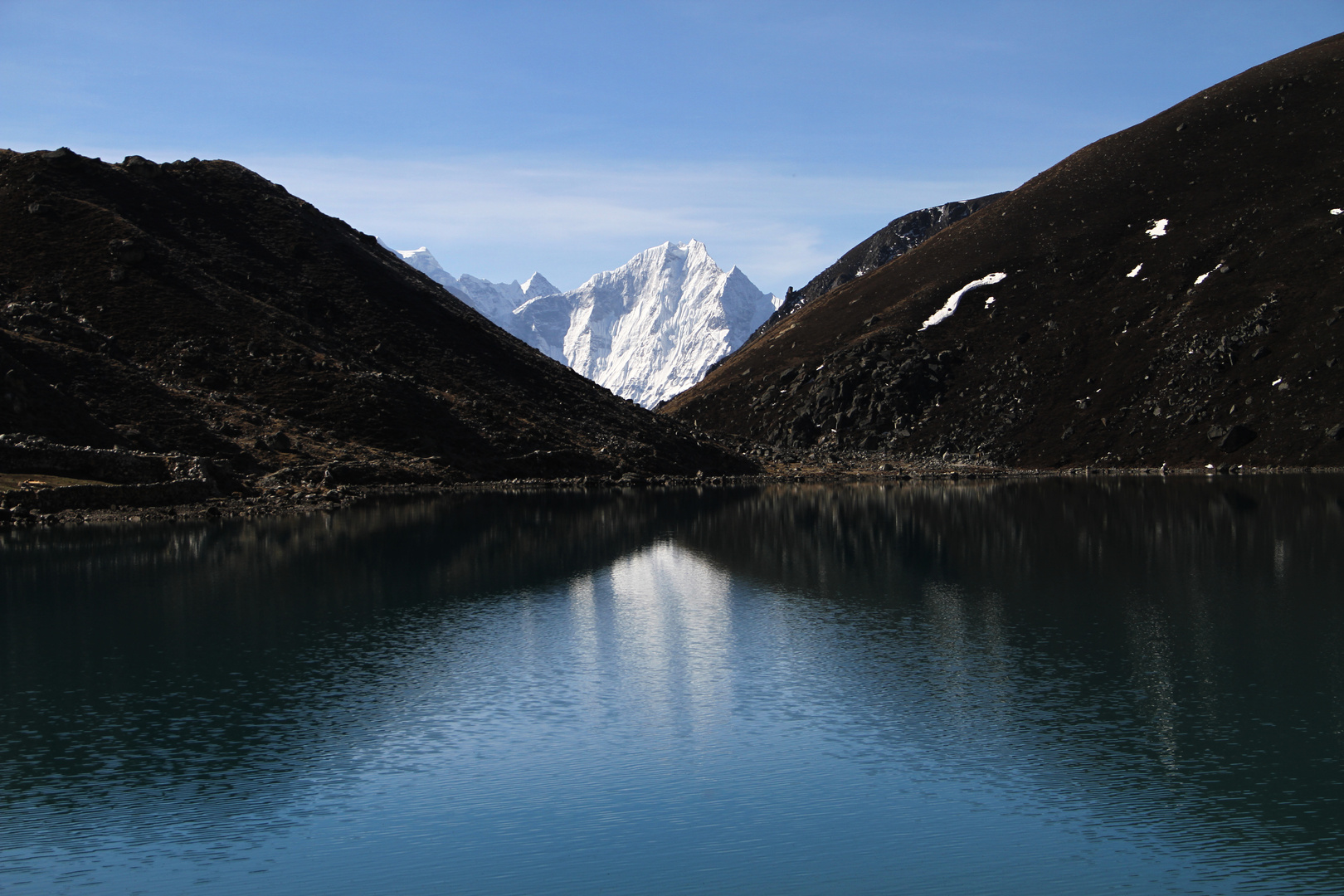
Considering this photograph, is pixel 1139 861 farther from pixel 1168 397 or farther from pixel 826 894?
pixel 1168 397

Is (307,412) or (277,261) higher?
(277,261)

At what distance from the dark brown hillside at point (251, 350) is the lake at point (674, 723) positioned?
5223 cm

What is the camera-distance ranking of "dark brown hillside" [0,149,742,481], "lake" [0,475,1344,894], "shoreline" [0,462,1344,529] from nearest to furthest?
"lake" [0,475,1344,894], "shoreline" [0,462,1344,529], "dark brown hillside" [0,149,742,481]

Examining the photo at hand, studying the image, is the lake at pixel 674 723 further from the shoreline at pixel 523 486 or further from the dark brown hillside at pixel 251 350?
the dark brown hillside at pixel 251 350

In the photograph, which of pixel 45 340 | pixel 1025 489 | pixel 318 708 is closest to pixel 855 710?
pixel 318 708

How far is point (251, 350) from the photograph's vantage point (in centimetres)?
14962

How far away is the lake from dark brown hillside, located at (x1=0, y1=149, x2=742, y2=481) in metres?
52.2

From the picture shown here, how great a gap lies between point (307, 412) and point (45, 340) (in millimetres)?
31379

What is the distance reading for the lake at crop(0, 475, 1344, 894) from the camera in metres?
25.3

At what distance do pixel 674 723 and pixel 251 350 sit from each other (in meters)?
129

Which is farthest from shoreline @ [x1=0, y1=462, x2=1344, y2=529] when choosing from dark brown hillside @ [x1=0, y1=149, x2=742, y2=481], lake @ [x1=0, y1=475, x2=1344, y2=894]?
lake @ [x1=0, y1=475, x2=1344, y2=894]

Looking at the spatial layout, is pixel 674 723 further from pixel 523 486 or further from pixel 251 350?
pixel 251 350

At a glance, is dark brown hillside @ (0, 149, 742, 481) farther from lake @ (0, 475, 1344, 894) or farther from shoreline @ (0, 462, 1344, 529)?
lake @ (0, 475, 1344, 894)

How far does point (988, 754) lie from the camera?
108ft
